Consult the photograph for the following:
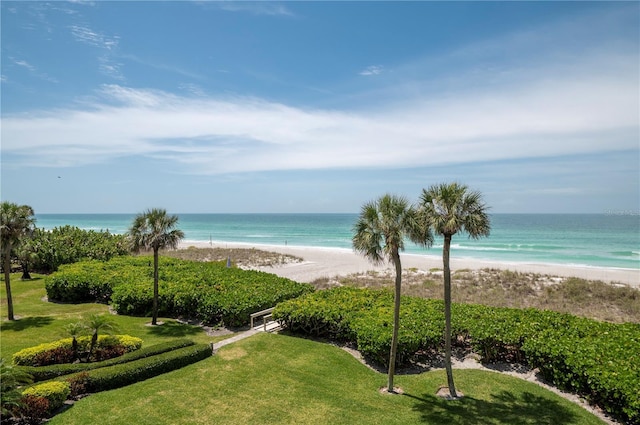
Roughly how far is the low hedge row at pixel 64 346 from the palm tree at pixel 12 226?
7.92m

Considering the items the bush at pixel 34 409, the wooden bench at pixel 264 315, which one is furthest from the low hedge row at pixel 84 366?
the wooden bench at pixel 264 315

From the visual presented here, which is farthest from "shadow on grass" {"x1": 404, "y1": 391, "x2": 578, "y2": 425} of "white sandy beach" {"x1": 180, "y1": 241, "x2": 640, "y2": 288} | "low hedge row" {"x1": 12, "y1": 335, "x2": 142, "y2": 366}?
"white sandy beach" {"x1": 180, "y1": 241, "x2": 640, "y2": 288}

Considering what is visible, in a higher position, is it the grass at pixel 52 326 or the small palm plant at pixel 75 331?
the small palm plant at pixel 75 331

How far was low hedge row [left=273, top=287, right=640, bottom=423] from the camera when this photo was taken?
1177cm

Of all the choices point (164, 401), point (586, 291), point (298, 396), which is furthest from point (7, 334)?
point (586, 291)

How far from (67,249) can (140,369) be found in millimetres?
26951

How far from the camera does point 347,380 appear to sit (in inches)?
562

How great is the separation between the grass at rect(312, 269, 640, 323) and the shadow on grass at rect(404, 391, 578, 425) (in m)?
14.4

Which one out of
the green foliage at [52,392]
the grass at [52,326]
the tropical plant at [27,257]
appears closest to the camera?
the green foliage at [52,392]

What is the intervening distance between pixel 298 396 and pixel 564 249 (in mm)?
72234

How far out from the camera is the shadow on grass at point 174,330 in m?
19.3

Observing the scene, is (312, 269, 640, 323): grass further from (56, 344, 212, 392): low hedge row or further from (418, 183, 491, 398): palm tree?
(56, 344, 212, 392): low hedge row

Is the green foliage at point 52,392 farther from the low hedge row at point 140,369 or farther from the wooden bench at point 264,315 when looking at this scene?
the wooden bench at point 264,315

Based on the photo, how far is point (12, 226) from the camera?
19938mm
